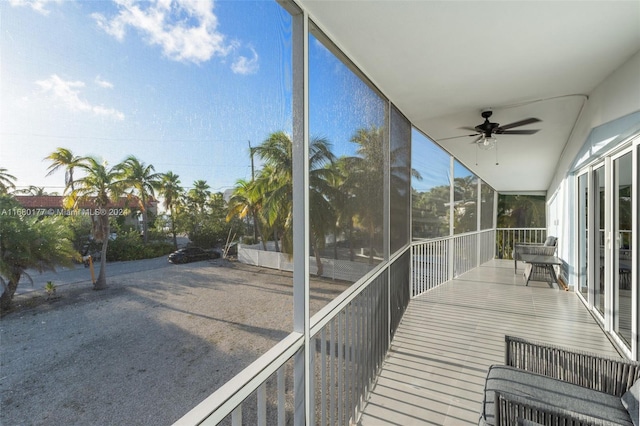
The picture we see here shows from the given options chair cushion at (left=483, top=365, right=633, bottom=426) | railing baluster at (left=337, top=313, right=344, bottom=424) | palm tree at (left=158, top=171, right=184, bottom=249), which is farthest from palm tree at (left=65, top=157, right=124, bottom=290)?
chair cushion at (left=483, top=365, right=633, bottom=426)

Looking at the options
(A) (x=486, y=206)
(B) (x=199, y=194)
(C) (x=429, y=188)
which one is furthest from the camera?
(A) (x=486, y=206)

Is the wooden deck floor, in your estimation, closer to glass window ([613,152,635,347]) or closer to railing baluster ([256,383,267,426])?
glass window ([613,152,635,347])

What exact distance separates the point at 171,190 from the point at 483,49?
2.45m

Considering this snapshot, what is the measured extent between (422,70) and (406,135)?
147 cm

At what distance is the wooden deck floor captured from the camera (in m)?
2.31

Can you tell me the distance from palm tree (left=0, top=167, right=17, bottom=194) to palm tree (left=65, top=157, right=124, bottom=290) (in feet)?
0.26

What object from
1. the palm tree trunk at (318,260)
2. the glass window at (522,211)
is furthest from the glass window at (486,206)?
the palm tree trunk at (318,260)

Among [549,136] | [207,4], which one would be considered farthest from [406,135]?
[207,4]

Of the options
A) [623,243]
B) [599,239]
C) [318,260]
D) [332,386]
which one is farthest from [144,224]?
[599,239]

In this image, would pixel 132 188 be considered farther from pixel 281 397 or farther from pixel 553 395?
pixel 553 395

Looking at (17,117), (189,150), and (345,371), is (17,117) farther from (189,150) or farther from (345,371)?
(345,371)

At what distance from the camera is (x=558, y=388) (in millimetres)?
1852

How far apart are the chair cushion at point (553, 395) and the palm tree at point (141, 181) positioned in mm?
1940

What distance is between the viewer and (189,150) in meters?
0.84
